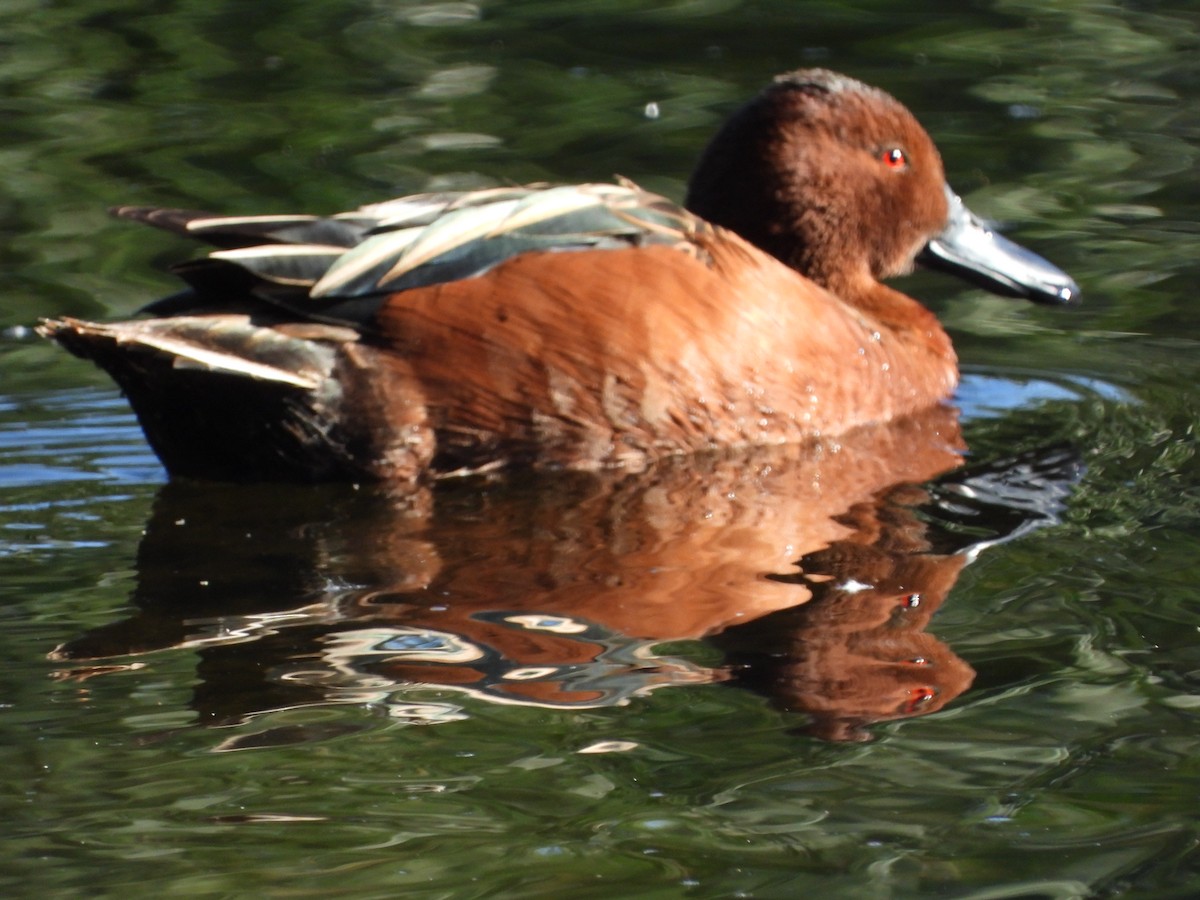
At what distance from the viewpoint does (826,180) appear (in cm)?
668

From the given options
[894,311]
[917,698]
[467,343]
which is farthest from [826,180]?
[917,698]

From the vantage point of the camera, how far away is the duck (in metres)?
5.54

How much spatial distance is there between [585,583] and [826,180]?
256 centimetres

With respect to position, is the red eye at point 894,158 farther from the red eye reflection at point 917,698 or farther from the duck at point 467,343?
the red eye reflection at point 917,698

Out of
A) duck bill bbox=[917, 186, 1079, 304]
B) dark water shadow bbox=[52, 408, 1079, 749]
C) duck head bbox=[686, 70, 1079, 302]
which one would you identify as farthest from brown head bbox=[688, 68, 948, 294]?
dark water shadow bbox=[52, 408, 1079, 749]

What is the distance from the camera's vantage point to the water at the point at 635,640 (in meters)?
3.22

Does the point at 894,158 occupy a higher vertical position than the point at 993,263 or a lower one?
higher

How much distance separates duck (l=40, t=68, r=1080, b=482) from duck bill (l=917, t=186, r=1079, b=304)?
3.91ft

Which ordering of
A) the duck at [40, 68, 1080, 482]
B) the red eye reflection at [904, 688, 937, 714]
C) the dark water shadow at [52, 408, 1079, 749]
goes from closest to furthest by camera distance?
the red eye reflection at [904, 688, 937, 714], the dark water shadow at [52, 408, 1079, 749], the duck at [40, 68, 1080, 482]

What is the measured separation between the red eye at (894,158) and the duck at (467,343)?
3.08ft

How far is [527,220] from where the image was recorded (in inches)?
227

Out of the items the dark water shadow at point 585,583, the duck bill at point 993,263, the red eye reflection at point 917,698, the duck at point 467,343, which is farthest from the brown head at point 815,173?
the red eye reflection at point 917,698

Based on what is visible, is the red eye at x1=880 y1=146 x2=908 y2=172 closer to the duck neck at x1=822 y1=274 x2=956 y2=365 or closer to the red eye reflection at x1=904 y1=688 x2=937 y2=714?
the duck neck at x1=822 y1=274 x2=956 y2=365

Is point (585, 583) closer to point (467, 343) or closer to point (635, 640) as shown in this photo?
point (635, 640)
